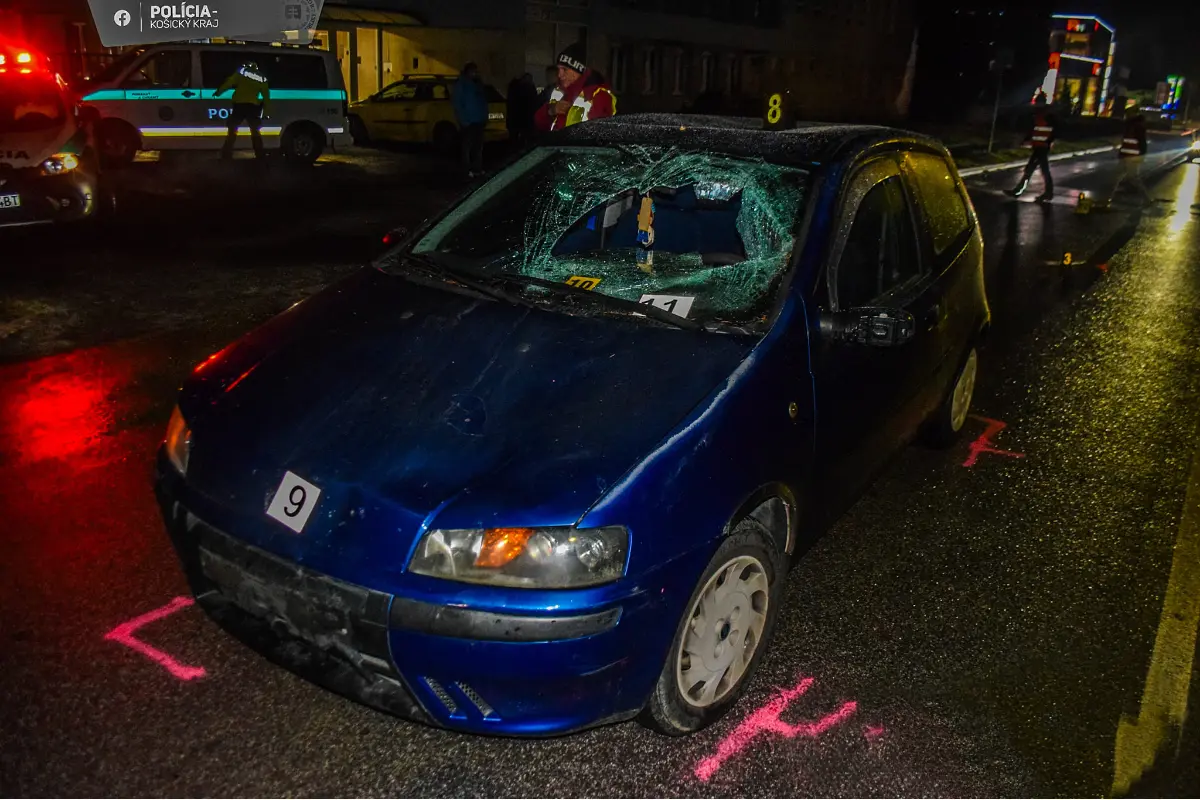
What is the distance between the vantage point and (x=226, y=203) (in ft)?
40.8

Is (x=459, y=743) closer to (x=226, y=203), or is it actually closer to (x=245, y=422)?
(x=245, y=422)

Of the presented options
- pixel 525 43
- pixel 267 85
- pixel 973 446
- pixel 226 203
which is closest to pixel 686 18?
pixel 525 43

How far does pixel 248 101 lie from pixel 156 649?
45.7ft

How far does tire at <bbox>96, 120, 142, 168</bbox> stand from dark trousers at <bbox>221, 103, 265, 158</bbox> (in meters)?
1.41

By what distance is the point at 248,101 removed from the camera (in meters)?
15.2

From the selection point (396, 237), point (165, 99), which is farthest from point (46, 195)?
point (165, 99)

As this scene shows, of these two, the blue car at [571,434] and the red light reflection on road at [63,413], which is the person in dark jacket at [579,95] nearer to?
the blue car at [571,434]

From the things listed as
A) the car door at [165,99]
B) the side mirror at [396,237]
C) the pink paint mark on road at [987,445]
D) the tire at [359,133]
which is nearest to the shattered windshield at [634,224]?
the side mirror at [396,237]

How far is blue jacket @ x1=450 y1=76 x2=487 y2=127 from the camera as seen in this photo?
15.8 m

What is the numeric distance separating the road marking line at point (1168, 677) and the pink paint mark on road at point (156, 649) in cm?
276

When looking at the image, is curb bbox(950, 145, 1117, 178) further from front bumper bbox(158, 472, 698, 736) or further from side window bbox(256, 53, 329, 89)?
front bumper bbox(158, 472, 698, 736)

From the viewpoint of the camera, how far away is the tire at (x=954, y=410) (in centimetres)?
487

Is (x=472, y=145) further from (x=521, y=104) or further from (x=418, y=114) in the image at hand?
(x=418, y=114)

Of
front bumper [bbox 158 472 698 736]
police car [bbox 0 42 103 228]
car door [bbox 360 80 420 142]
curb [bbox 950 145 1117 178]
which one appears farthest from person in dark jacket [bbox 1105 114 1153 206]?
front bumper [bbox 158 472 698 736]
